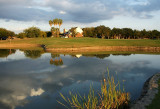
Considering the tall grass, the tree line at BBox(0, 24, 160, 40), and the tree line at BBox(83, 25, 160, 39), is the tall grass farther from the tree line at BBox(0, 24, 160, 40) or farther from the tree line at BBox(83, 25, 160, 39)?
the tree line at BBox(83, 25, 160, 39)

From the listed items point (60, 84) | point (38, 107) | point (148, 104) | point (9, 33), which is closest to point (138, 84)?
point (148, 104)

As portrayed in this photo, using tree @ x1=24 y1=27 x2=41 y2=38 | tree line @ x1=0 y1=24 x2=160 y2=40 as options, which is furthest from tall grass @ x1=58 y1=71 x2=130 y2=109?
tree @ x1=24 y1=27 x2=41 y2=38

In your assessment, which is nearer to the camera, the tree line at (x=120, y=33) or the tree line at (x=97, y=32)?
the tree line at (x=97, y=32)

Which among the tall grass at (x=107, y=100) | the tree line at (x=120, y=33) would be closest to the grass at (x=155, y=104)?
the tall grass at (x=107, y=100)

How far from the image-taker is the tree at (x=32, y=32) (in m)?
120

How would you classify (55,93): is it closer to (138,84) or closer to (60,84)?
(60,84)

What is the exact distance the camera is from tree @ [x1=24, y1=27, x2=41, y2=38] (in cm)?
11950

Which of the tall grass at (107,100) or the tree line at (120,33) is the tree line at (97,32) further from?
the tall grass at (107,100)

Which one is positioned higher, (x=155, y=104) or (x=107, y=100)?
(x=107, y=100)

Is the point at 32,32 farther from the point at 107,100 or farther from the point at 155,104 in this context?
the point at 155,104

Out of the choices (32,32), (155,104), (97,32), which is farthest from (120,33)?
(155,104)

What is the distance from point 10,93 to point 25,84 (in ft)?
7.98

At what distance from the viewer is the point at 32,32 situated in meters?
121

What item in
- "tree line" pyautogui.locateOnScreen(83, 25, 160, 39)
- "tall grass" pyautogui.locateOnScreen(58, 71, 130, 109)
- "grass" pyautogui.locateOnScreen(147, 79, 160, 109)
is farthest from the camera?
"tree line" pyautogui.locateOnScreen(83, 25, 160, 39)
